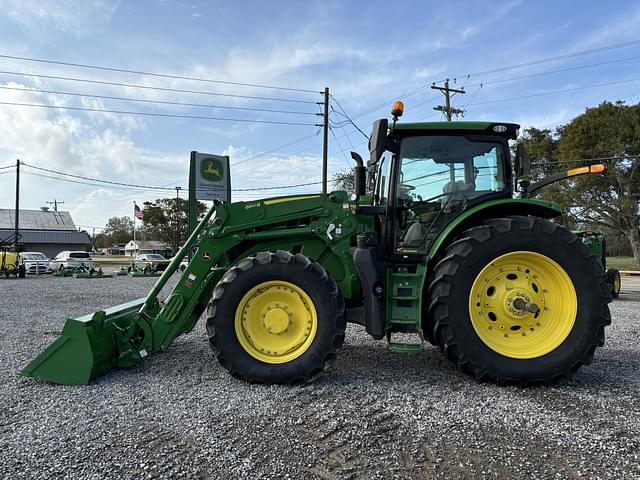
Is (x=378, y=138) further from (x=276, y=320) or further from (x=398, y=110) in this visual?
(x=276, y=320)

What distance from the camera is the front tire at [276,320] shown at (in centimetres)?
415

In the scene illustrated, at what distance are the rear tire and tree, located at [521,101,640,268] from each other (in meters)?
24.4

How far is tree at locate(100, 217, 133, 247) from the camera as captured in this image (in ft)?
327

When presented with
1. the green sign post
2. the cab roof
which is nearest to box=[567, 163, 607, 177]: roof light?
the cab roof

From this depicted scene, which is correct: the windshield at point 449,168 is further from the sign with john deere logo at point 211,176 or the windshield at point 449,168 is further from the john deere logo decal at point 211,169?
the john deere logo decal at point 211,169

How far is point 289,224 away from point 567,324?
9.26ft

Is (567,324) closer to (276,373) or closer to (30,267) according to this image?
(276,373)

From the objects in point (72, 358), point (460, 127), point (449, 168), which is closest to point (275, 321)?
point (72, 358)

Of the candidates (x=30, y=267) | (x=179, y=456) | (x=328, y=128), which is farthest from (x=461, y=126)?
(x=30, y=267)

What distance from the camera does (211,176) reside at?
47.5 feet

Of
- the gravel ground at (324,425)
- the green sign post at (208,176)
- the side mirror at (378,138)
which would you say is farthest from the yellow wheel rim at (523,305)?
the green sign post at (208,176)

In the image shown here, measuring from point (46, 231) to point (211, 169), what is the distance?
50415 mm

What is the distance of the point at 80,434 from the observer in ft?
10.2

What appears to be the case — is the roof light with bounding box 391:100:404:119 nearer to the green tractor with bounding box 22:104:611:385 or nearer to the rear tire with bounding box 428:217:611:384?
the green tractor with bounding box 22:104:611:385
